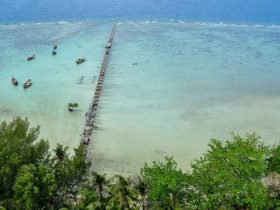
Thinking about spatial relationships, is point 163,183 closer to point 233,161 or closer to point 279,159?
point 233,161

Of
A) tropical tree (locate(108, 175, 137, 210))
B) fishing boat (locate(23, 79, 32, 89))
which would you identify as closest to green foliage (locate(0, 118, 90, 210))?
tropical tree (locate(108, 175, 137, 210))

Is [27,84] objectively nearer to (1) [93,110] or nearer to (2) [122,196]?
(1) [93,110]

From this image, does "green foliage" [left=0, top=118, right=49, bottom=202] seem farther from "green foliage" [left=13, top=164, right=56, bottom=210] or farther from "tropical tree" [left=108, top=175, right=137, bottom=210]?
"tropical tree" [left=108, top=175, right=137, bottom=210]

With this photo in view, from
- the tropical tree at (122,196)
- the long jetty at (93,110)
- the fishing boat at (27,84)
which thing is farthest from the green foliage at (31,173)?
the fishing boat at (27,84)

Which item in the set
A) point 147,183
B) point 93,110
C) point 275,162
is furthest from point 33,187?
point 93,110

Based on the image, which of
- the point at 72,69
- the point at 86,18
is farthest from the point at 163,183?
the point at 86,18

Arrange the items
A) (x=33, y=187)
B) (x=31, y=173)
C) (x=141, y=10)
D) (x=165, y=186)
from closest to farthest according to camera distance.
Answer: (x=33, y=187) < (x=31, y=173) < (x=165, y=186) < (x=141, y=10)
